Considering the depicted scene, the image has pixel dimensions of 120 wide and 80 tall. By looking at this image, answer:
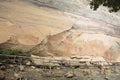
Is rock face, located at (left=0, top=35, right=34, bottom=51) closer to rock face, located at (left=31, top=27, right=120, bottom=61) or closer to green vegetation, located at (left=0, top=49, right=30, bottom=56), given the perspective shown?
green vegetation, located at (left=0, top=49, right=30, bottom=56)

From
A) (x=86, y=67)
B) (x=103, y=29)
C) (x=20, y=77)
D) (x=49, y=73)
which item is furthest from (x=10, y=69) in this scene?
(x=103, y=29)

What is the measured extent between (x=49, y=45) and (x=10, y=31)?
1790 mm

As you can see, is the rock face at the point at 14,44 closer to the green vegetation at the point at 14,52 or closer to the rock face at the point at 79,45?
the green vegetation at the point at 14,52

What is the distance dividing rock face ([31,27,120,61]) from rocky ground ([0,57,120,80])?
1.72 feet

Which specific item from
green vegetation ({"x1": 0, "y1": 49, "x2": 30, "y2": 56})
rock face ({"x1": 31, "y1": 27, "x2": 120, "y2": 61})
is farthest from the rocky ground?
rock face ({"x1": 31, "y1": 27, "x2": 120, "y2": 61})

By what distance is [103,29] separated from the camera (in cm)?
1379

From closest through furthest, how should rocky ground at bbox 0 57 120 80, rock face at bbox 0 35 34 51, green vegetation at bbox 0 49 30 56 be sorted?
1. rocky ground at bbox 0 57 120 80
2. green vegetation at bbox 0 49 30 56
3. rock face at bbox 0 35 34 51

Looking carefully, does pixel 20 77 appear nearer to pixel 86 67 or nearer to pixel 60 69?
pixel 60 69

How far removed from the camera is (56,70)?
1120 cm

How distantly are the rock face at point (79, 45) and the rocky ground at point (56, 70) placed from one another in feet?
1.72

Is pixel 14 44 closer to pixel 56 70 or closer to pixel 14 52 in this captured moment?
pixel 14 52

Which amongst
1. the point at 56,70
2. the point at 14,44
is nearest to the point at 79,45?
the point at 56,70

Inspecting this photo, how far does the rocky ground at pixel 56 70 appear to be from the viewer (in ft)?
34.3

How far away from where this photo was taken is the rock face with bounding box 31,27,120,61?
1196 centimetres
